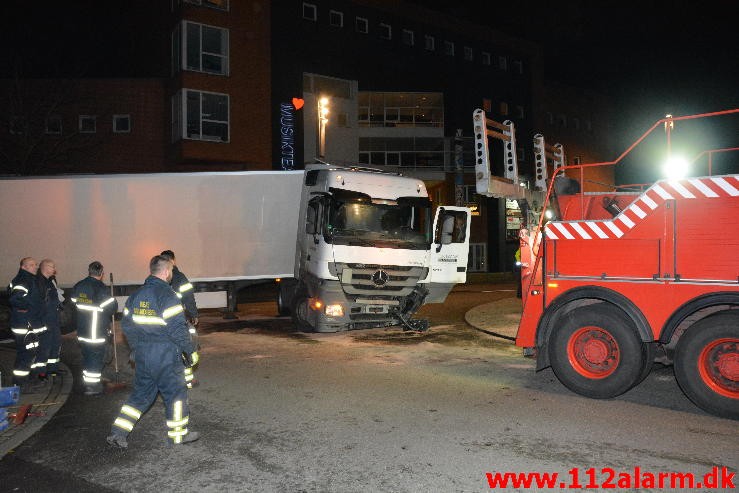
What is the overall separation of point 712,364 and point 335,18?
97.4 ft

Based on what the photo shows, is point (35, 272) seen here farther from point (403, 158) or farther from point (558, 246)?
point (403, 158)

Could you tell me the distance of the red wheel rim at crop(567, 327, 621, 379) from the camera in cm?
687

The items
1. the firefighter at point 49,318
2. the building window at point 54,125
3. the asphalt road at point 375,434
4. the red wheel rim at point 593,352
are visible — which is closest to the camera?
the asphalt road at point 375,434

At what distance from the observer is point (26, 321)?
306 inches

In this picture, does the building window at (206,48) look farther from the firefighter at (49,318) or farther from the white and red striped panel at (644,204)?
the white and red striped panel at (644,204)

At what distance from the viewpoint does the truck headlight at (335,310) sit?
10609 mm

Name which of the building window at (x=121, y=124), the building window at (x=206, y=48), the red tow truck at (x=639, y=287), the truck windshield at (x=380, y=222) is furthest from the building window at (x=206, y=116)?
the red tow truck at (x=639, y=287)

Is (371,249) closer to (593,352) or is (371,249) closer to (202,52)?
(593,352)

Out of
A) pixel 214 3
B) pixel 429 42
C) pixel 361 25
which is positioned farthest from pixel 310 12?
pixel 429 42

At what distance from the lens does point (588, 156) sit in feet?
152

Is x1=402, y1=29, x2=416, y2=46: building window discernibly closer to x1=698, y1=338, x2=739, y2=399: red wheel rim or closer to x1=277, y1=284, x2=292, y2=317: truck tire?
x1=277, y1=284, x2=292, y2=317: truck tire

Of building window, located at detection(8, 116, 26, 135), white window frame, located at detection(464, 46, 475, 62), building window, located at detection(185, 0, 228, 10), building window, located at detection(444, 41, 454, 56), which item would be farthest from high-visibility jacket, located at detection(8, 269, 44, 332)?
white window frame, located at detection(464, 46, 475, 62)

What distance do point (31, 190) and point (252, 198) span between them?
4696 millimetres

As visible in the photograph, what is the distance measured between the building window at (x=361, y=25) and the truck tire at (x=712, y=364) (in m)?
29.8
